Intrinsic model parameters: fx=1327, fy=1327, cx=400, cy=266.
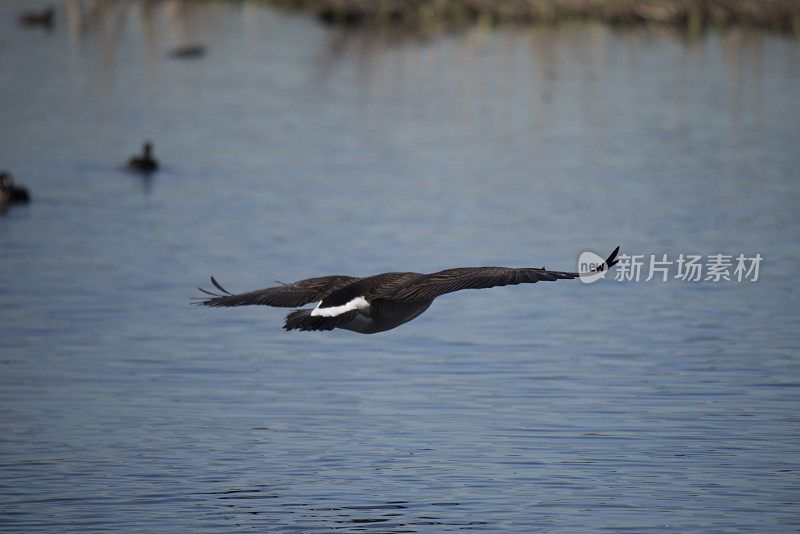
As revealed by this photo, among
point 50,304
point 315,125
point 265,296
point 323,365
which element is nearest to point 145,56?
point 315,125

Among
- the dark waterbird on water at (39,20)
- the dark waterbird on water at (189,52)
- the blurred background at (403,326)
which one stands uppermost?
the dark waterbird on water at (39,20)

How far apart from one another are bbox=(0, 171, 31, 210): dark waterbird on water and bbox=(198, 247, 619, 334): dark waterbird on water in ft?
42.7

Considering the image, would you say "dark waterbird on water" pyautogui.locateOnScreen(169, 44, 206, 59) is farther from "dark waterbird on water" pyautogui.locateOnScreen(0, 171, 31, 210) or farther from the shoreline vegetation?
"dark waterbird on water" pyautogui.locateOnScreen(0, 171, 31, 210)

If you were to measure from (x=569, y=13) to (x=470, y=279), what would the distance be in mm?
42383

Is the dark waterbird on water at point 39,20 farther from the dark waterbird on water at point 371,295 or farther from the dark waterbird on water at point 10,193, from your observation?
the dark waterbird on water at point 371,295

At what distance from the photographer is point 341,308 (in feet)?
33.3

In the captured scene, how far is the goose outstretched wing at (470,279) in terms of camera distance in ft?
31.2

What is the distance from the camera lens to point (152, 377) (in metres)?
14.0

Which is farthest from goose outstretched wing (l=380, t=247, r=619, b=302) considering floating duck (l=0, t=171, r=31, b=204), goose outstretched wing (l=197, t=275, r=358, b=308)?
floating duck (l=0, t=171, r=31, b=204)

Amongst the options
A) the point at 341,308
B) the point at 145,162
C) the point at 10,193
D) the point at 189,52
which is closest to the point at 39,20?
the point at 189,52

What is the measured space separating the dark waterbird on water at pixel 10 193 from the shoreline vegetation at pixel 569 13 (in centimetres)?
3076

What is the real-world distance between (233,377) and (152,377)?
2.81 ft

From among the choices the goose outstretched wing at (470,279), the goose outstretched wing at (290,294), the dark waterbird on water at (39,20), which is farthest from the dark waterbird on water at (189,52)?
the goose outstretched wing at (470,279)

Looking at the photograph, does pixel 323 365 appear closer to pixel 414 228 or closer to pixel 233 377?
pixel 233 377
